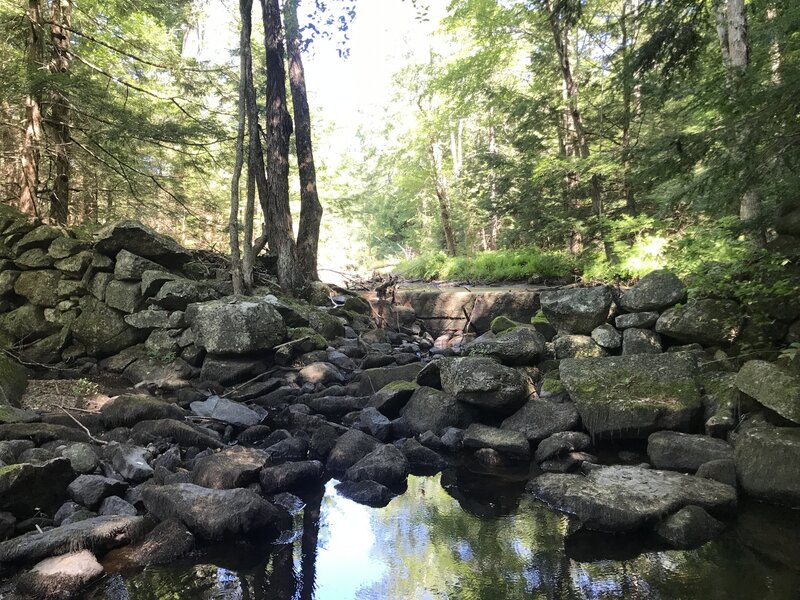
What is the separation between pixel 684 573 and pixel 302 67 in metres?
14.8

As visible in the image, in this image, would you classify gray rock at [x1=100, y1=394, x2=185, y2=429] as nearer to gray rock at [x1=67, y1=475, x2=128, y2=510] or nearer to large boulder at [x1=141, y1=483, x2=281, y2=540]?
gray rock at [x1=67, y1=475, x2=128, y2=510]

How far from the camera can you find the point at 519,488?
5715mm

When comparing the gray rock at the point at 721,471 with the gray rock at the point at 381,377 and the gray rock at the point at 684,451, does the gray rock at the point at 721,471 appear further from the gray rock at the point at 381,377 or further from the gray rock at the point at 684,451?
the gray rock at the point at 381,377

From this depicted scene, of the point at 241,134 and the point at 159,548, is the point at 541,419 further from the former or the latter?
the point at 241,134

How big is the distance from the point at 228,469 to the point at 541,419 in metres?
4.01

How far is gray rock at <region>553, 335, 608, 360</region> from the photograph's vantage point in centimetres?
826

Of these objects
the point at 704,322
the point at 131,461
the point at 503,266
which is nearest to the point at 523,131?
the point at 503,266

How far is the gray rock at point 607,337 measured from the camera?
318 inches

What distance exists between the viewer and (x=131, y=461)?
5.43m

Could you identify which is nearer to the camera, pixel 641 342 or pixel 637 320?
pixel 641 342

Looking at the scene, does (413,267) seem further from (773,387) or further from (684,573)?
(684,573)

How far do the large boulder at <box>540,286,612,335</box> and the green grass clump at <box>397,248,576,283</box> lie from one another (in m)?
4.97

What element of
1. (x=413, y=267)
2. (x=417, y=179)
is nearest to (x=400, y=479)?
(x=413, y=267)

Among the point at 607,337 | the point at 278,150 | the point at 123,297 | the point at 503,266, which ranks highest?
the point at 278,150
